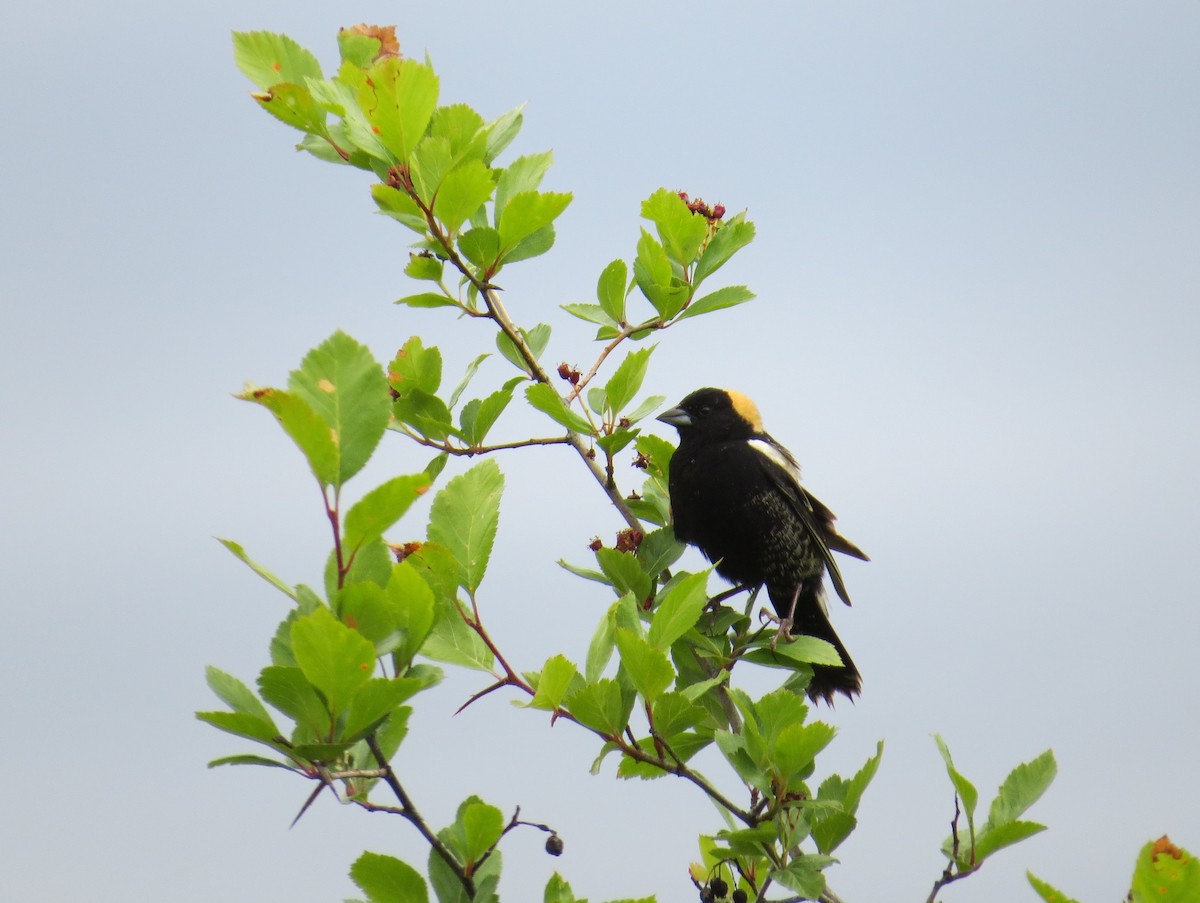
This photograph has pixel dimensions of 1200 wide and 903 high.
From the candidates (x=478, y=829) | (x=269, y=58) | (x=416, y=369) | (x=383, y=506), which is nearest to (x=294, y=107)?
(x=269, y=58)

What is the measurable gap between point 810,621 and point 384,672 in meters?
2.37

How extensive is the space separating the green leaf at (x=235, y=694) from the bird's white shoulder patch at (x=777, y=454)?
236 centimetres

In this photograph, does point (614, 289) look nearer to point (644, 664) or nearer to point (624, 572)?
point (624, 572)

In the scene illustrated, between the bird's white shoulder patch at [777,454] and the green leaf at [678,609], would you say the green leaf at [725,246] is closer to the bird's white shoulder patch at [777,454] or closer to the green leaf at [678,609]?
the green leaf at [678,609]

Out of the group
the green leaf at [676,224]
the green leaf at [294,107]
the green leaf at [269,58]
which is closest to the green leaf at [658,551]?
the green leaf at [676,224]

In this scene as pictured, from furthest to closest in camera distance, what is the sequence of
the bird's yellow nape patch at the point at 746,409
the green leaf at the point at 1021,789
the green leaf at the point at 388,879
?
the bird's yellow nape patch at the point at 746,409 < the green leaf at the point at 1021,789 < the green leaf at the point at 388,879

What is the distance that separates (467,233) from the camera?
2.50 meters

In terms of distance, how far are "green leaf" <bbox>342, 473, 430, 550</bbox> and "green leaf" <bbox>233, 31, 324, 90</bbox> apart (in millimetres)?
1427

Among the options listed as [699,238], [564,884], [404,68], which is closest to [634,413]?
[699,238]

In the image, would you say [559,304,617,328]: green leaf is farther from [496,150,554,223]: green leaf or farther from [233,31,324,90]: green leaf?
[233,31,324,90]: green leaf

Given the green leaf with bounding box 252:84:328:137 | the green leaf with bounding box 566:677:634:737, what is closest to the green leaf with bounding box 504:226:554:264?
the green leaf with bounding box 252:84:328:137

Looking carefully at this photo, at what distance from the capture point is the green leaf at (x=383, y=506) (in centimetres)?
157

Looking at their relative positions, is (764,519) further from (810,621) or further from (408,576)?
(408,576)

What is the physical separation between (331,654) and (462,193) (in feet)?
3.74
